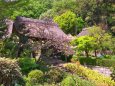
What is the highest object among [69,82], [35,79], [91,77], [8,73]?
[8,73]

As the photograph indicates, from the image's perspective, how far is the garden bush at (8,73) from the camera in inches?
550

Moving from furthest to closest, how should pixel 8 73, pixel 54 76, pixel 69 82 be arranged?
pixel 54 76 → pixel 69 82 → pixel 8 73

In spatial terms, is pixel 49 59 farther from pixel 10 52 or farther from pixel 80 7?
pixel 80 7

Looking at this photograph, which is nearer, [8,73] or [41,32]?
[8,73]

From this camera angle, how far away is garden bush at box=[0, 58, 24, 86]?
45.8 feet

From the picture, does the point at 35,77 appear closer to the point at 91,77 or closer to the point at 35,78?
the point at 35,78

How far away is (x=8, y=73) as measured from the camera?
45.8 feet

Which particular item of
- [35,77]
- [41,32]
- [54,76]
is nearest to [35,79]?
[35,77]

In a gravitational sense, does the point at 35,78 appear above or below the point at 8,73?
below

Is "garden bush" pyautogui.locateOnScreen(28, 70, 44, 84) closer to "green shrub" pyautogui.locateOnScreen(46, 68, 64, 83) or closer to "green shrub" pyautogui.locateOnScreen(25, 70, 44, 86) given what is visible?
"green shrub" pyautogui.locateOnScreen(25, 70, 44, 86)

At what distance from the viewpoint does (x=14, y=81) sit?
1405cm

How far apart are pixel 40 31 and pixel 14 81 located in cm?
1347

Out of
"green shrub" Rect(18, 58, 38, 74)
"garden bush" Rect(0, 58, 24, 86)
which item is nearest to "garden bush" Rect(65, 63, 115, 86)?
"green shrub" Rect(18, 58, 38, 74)

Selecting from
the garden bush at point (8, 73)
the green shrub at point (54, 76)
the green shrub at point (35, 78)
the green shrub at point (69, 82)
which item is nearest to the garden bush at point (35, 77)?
the green shrub at point (35, 78)
